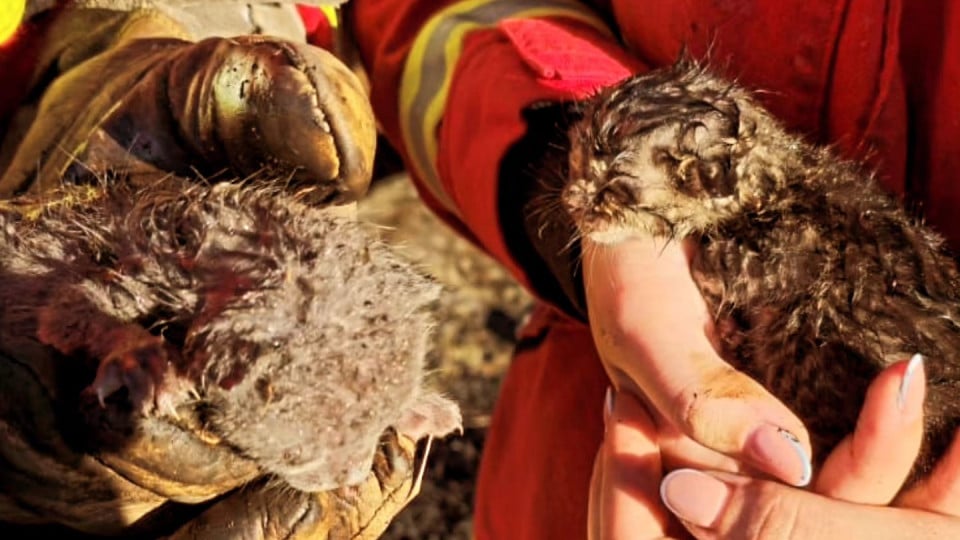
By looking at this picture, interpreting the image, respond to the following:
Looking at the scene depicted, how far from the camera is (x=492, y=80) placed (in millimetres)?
1832

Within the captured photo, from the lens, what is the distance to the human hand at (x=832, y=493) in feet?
4.12

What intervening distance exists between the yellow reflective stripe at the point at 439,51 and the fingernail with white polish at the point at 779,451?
3.00 feet

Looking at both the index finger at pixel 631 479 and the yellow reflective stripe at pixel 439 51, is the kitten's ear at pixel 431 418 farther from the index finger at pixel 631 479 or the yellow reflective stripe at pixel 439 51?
the yellow reflective stripe at pixel 439 51

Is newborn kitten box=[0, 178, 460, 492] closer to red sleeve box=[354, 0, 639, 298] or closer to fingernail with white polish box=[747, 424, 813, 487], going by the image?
fingernail with white polish box=[747, 424, 813, 487]

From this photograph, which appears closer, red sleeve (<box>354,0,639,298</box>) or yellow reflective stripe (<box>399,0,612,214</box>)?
red sleeve (<box>354,0,639,298</box>)

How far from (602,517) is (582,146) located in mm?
568

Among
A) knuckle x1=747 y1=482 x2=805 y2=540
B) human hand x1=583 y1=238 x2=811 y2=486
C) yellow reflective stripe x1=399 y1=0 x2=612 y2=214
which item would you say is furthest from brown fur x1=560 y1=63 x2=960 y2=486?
yellow reflective stripe x1=399 y1=0 x2=612 y2=214

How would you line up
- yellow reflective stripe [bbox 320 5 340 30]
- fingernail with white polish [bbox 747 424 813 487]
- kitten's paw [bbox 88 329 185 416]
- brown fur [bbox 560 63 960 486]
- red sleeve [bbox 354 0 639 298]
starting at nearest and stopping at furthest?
kitten's paw [bbox 88 329 185 416]
fingernail with white polish [bbox 747 424 813 487]
brown fur [bbox 560 63 960 486]
red sleeve [bbox 354 0 639 298]
yellow reflective stripe [bbox 320 5 340 30]

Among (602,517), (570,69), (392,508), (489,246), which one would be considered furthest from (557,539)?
(570,69)

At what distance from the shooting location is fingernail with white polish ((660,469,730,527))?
1.36m

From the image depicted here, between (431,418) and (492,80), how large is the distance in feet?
2.61

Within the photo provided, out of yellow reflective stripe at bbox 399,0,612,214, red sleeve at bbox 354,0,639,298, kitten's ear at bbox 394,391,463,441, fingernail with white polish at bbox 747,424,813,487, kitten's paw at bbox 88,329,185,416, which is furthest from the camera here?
yellow reflective stripe at bbox 399,0,612,214

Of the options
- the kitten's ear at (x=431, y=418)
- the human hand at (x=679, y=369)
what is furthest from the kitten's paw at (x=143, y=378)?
the human hand at (x=679, y=369)

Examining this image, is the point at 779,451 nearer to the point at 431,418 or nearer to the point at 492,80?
the point at 431,418
